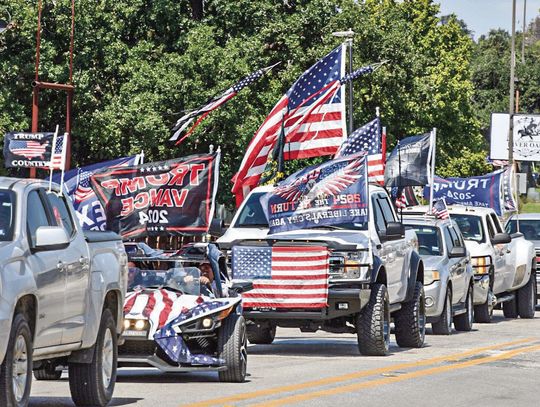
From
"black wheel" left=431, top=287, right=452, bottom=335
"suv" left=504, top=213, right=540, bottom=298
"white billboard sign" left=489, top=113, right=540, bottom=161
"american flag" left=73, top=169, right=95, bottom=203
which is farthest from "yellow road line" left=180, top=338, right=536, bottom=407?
"white billboard sign" left=489, top=113, right=540, bottom=161

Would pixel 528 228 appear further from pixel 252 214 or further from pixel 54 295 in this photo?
pixel 54 295

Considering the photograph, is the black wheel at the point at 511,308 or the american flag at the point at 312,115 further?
the black wheel at the point at 511,308

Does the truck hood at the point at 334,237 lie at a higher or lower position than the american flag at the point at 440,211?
lower

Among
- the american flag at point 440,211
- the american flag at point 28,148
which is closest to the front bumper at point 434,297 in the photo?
the american flag at point 440,211

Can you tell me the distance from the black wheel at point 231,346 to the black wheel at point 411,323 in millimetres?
6388

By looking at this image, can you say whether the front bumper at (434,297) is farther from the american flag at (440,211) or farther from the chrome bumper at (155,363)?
the chrome bumper at (155,363)

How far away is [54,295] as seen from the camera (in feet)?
33.3

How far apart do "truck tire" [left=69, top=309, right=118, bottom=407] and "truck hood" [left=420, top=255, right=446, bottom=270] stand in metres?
11.6

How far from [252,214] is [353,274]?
244cm

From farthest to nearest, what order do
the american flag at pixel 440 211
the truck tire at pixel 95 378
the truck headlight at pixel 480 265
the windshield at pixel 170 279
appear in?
1. the truck headlight at pixel 480 265
2. the american flag at pixel 440 211
3. the windshield at pixel 170 279
4. the truck tire at pixel 95 378

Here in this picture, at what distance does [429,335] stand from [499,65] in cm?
8487

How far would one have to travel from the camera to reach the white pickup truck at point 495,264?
26141 mm

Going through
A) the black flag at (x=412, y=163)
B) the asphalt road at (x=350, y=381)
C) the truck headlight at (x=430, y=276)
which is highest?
the black flag at (x=412, y=163)

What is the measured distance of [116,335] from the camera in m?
11.9
